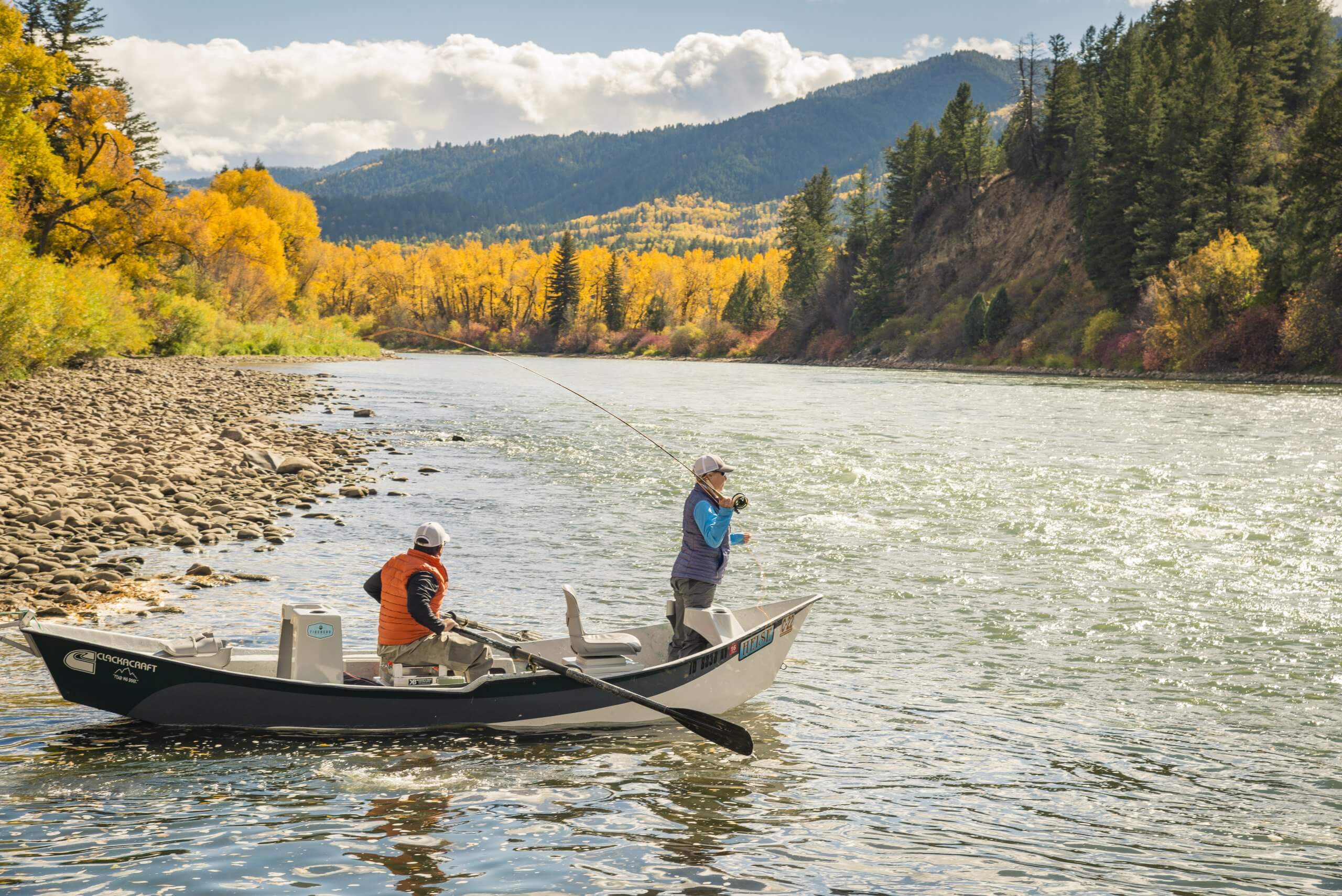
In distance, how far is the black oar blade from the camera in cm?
908

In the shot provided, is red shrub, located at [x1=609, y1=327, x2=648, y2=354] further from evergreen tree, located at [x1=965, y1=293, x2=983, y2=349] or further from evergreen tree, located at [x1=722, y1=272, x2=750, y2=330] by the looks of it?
evergreen tree, located at [x1=965, y1=293, x2=983, y2=349]

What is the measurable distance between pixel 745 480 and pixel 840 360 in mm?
76912

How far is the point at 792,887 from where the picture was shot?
6.64 meters

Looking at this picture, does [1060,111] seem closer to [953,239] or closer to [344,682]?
[953,239]

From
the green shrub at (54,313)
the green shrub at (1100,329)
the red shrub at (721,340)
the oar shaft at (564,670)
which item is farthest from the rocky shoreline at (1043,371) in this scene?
the oar shaft at (564,670)

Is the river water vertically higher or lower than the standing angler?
lower

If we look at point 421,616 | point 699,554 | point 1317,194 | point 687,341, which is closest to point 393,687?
point 421,616

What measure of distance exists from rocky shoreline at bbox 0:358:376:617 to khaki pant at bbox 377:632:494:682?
4.66 meters

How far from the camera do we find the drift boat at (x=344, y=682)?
8578 millimetres

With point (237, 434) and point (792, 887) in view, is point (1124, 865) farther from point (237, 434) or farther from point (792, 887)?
point (237, 434)

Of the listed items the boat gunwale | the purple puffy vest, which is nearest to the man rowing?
the boat gunwale

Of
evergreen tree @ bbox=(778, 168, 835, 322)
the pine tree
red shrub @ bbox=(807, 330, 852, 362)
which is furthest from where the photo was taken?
evergreen tree @ bbox=(778, 168, 835, 322)

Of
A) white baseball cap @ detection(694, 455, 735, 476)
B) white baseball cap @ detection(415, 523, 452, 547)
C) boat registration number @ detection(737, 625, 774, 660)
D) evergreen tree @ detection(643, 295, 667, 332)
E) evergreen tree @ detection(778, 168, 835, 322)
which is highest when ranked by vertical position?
evergreen tree @ detection(778, 168, 835, 322)

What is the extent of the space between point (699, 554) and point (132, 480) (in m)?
13.3
